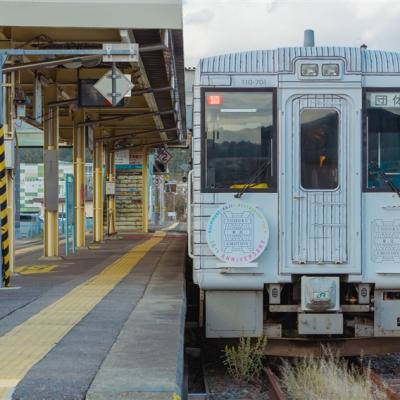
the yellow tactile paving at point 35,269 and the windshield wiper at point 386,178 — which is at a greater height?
the windshield wiper at point 386,178

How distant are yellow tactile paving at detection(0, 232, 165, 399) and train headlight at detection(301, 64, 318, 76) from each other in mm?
3501

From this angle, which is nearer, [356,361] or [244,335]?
[244,335]

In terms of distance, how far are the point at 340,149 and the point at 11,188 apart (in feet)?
19.4

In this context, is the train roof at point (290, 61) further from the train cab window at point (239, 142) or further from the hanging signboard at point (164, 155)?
the hanging signboard at point (164, 155)

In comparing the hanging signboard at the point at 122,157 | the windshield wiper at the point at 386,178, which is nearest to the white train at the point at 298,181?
the windshield wiper at the point at 386,178

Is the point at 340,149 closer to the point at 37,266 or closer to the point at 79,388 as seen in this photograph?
the point at 79,388

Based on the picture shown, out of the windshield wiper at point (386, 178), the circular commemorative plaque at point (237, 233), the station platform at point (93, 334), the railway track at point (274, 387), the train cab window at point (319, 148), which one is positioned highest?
the train cab window at point (319, 148)

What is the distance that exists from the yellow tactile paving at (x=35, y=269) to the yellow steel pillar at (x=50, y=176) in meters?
1.23

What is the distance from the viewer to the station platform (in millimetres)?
4660

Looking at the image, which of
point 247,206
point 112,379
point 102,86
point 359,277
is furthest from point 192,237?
point 102,86

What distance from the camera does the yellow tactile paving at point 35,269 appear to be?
504 inches

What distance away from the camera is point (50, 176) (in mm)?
15328

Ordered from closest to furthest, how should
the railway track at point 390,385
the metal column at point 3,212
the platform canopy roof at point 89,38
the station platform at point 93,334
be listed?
1. the station platform at point 93,334
2. the railway track at point 390,385
3. the metal column at point 3,212
4. the platform canopy roof at point 89,38

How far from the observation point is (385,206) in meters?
7.69
